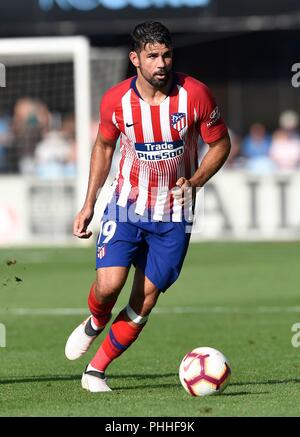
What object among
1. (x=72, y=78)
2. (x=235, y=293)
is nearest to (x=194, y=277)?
(x=235, y=293)

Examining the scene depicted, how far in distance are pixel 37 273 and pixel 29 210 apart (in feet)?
14.3

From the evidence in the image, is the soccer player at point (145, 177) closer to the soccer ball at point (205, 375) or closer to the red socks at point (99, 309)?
the red socks at point (99, 309)

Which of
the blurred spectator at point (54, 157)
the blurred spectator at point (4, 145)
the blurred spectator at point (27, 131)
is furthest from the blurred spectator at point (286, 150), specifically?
the blurred spectator at point (4, 145)

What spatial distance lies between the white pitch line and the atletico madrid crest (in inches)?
238

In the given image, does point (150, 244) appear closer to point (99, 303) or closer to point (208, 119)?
point (99, 303)

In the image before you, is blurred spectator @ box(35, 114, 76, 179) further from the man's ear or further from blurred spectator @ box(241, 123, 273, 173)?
the man's ear

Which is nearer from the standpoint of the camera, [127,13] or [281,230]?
[281,230]

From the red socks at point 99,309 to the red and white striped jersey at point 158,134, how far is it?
678 millimetres

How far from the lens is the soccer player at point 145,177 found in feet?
26.4

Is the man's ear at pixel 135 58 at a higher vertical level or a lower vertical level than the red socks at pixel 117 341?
higher

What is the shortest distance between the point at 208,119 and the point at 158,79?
0.47 metres

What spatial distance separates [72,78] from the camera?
23.9 m

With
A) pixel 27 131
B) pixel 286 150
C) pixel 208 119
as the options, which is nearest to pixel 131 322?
pixel 208 119

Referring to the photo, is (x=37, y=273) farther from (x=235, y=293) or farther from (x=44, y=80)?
(x=44, y=80)
